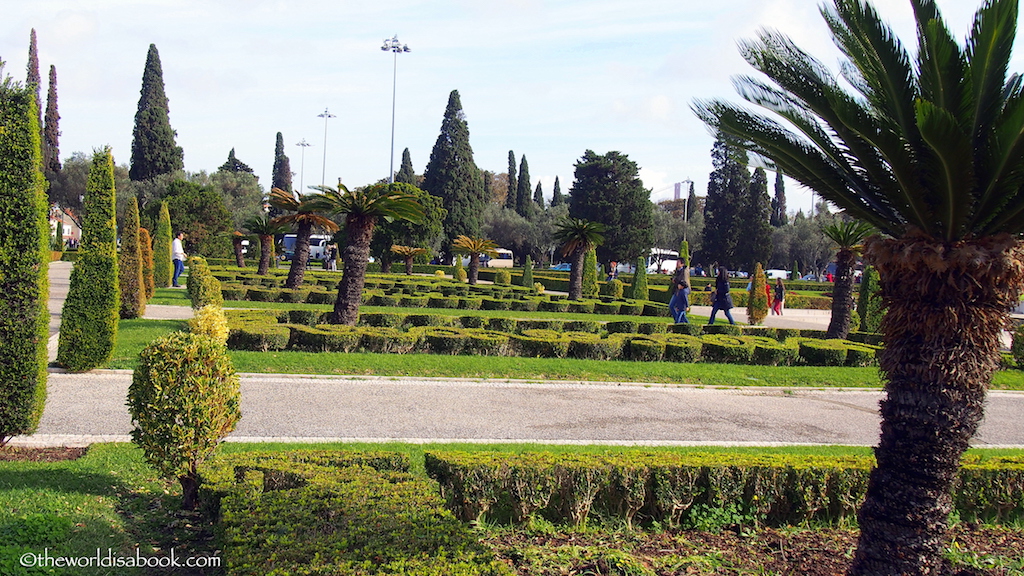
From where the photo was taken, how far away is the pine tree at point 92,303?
962 cm

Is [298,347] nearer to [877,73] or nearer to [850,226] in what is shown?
[877,73]

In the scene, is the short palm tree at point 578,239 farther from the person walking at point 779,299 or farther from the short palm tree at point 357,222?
the short palm tree at point 357,222

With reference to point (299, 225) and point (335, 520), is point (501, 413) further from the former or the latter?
point (299, 225)

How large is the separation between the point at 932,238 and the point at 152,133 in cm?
5503

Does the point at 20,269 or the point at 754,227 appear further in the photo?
the point at 754,227

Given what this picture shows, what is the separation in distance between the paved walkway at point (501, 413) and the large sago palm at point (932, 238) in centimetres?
386

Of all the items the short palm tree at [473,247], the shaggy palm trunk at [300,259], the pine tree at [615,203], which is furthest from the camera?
the pine tree at [615,203]

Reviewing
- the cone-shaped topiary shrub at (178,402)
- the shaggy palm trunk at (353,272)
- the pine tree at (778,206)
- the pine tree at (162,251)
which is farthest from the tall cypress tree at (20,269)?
the pine tree at (778,206)

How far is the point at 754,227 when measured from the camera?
174 feet

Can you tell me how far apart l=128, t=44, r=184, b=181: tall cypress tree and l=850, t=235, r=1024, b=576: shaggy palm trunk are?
2156 inches

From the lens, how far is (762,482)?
5531mm

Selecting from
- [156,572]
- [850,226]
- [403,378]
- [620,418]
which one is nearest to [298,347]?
[403,378]

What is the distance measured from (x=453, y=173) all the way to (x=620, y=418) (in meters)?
44.5

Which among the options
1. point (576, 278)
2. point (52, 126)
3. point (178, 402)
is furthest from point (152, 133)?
point (178, 402)
